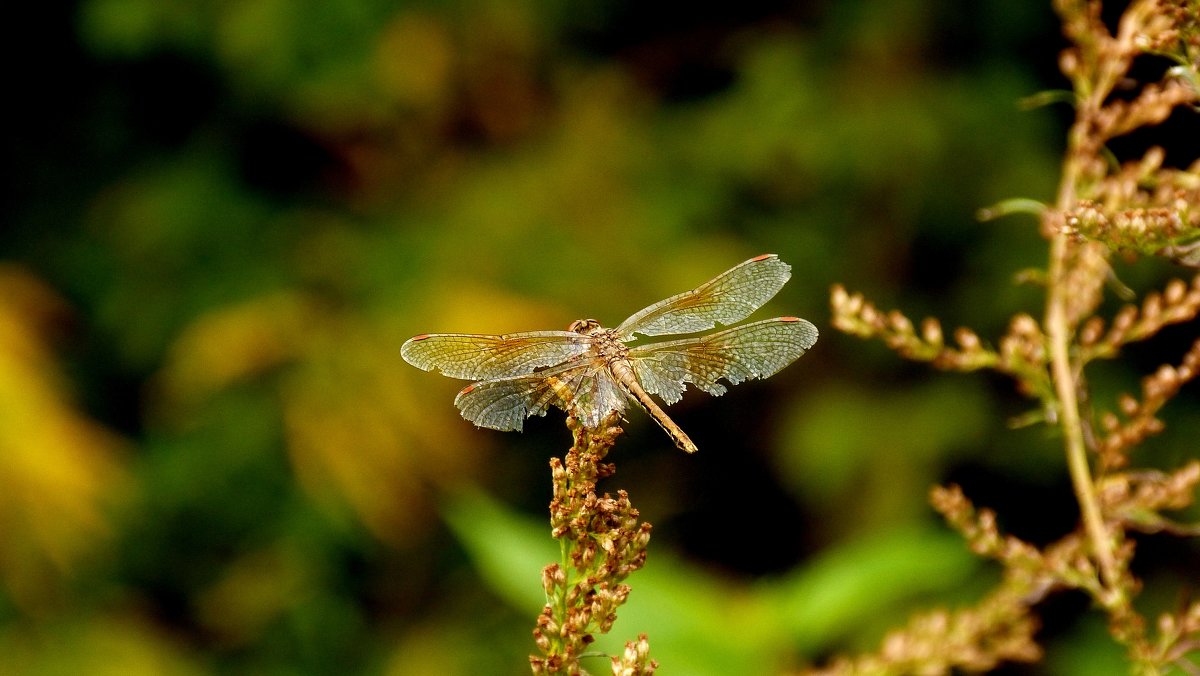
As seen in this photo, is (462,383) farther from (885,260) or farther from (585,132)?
(885,260)

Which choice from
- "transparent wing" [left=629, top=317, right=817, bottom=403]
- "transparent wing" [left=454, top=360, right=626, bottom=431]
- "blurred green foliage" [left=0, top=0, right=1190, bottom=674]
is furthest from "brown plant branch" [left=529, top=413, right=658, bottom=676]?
"blurred green foliage" [left=0, top=0, right=1190, bottom=674]

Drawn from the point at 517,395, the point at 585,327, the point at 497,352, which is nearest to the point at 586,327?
the point at 585,327

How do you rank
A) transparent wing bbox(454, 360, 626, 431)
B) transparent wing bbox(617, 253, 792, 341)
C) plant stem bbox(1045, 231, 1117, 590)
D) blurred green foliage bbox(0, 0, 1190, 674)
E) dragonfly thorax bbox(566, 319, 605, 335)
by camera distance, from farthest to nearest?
blurred green foliage bbox(0, 0, 1190, 674) → transparent wing bbox(617, 253, 792, 341) → dragonfly thorax bbox(566, 319, 605, 335) → transparent wing bbox(454, 360, 626, 431) → plant stem bbox(1045, 231, 1117, 590)

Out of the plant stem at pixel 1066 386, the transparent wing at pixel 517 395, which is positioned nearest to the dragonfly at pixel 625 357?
the transparent wing at pixel 517 395

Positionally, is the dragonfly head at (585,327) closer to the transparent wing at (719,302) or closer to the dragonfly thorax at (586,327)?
the dragonfly thorax at (586,327)

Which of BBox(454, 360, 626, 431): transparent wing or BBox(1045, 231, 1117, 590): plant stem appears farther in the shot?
BBox(454, 360, 626, 431): transparent wing

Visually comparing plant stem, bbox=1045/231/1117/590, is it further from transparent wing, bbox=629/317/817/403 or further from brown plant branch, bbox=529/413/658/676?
brown plant branch, bbox=529/413/658/676

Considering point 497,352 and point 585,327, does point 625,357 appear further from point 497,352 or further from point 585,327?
point 497,352
